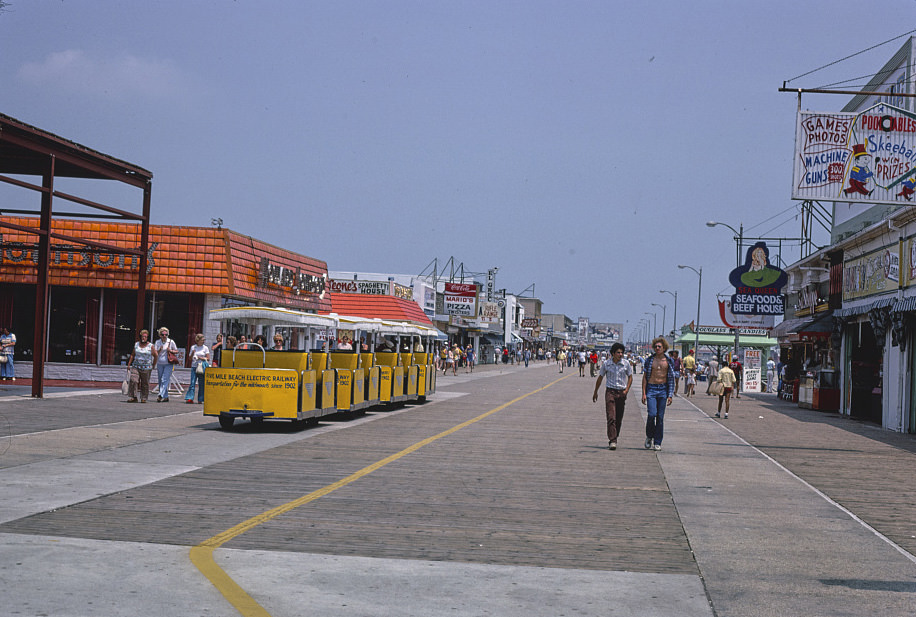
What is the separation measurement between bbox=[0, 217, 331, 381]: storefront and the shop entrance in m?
19.7

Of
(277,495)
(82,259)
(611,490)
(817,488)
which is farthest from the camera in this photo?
(82,259)

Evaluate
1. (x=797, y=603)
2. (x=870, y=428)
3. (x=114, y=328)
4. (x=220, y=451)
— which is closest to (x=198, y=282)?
(x=114, y=328)

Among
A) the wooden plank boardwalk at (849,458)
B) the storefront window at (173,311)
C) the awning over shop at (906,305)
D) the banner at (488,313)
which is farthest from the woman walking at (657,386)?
the banner at (488,313)

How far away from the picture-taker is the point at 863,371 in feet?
93.2

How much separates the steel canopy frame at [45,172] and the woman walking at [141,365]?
1.81 metres

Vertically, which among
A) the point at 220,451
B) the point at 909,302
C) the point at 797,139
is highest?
the point at 797,139

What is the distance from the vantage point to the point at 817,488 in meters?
12.1

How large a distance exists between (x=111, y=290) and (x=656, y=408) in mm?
21948

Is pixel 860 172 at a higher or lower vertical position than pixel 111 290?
higher

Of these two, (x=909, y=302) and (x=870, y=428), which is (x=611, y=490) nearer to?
(x=909, y=302)

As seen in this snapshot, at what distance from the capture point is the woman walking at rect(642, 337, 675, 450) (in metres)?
16.0

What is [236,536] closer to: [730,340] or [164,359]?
[164,359]

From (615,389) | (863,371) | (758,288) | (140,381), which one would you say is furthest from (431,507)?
(758,288)

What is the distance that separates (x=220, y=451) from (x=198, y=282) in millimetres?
18731
